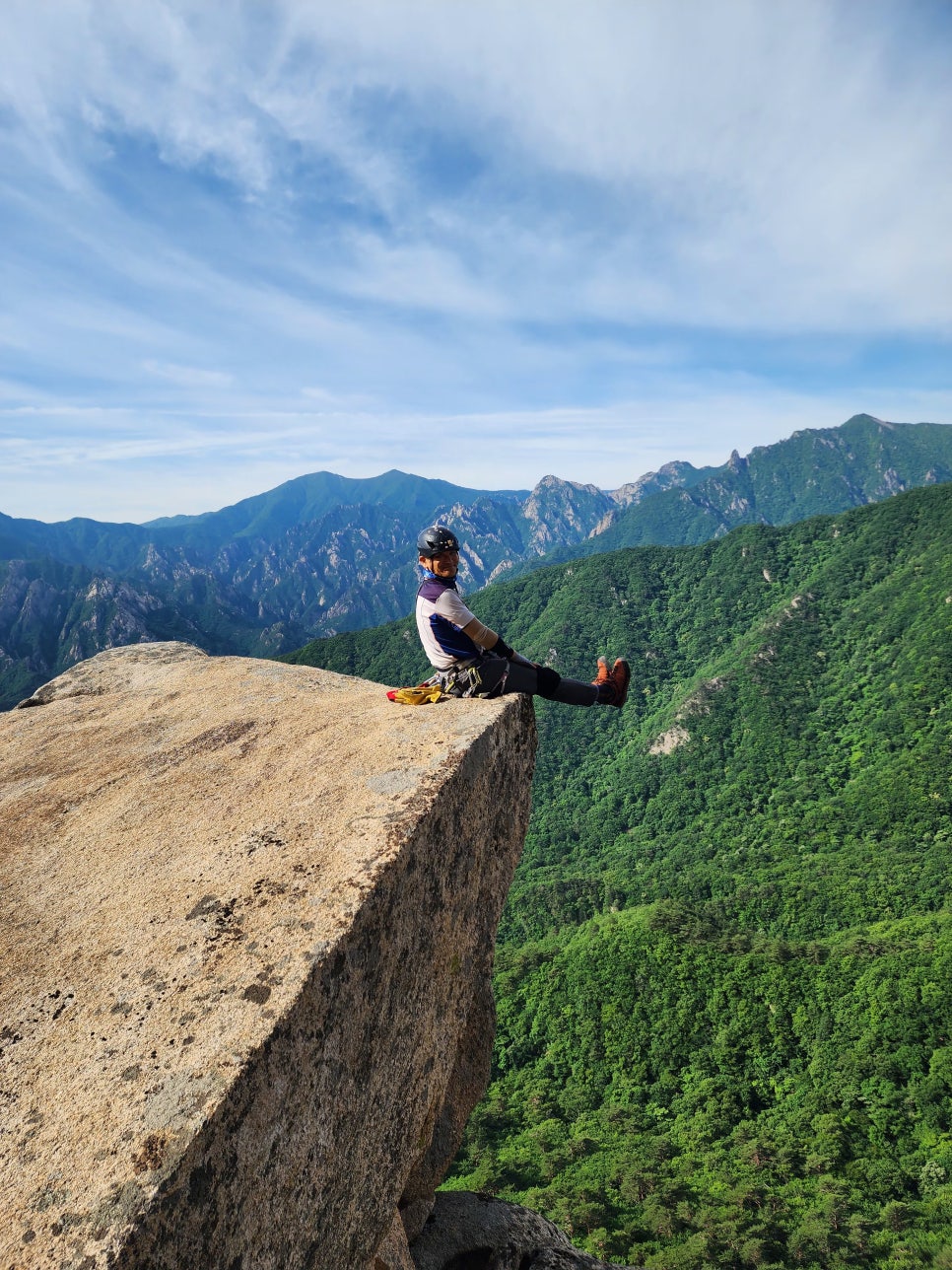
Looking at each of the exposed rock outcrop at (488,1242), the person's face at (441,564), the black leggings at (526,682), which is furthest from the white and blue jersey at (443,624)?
the exposed rock outcrop at (488,1242)

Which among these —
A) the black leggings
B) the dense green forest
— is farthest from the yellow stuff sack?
the dense green forest

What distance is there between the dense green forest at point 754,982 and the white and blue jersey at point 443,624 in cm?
5005

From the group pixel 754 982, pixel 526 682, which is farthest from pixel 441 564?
pixel 754 982

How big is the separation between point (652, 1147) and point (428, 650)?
224ft

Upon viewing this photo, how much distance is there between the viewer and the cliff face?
15.2 feet

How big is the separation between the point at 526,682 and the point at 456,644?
138 cm

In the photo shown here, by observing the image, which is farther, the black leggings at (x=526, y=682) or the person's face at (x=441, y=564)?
the person's face at (x=441, y=564)

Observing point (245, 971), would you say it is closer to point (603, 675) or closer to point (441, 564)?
point (441, 564)

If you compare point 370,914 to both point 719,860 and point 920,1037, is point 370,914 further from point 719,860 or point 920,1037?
point 719,860

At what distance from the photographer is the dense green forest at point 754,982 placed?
163 feet

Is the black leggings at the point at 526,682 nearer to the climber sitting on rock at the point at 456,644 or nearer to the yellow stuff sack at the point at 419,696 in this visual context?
the climber sitting on rock at the point at 456,644

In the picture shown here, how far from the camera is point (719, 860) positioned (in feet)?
391

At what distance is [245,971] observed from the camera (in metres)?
5.76

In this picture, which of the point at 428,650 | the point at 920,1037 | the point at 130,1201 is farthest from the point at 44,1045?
the point at 920,1037
